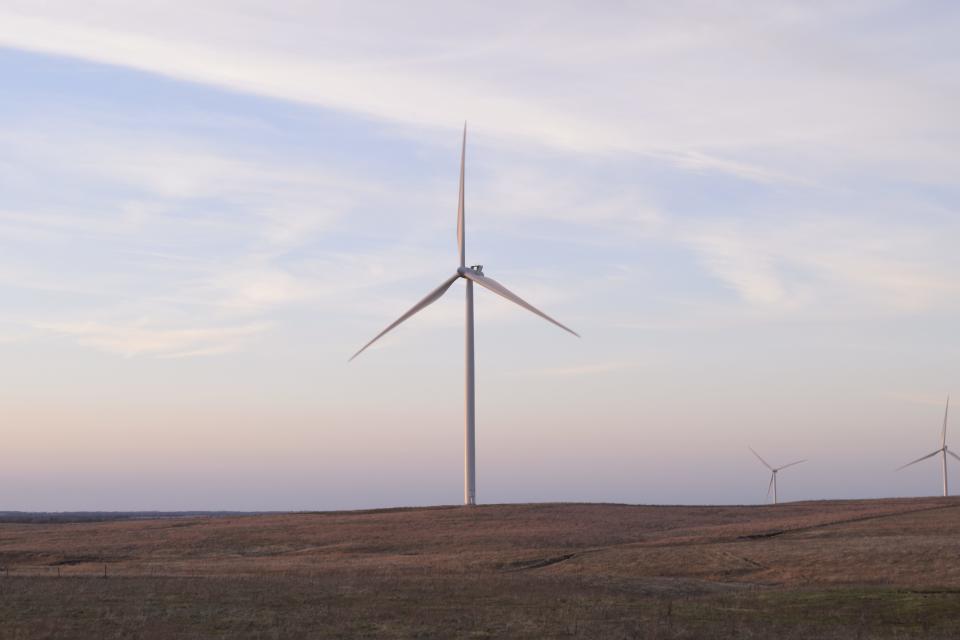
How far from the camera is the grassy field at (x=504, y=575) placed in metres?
28.0

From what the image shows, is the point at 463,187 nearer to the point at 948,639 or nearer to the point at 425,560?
the point at 425,560

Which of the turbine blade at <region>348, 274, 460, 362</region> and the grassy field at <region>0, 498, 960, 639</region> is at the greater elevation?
the turbine blade at <region>348, 274, 460, 362</region>

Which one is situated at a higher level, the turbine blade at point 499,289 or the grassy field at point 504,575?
the turbine blade at point 499,289

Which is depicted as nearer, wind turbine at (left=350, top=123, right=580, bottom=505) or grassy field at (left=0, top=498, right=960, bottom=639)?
grassy field at (left=0, top=498, right=960, bottom=639)

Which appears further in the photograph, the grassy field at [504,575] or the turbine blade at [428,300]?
the turbine blade at [428,300]

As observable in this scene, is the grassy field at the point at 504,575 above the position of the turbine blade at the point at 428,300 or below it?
below

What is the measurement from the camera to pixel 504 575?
41500mm

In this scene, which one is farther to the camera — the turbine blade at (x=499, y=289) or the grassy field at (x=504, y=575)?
the turbine blade at (x=499, y=289)

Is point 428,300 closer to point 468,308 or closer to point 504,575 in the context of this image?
point 468,308

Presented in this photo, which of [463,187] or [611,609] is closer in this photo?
[611,609]

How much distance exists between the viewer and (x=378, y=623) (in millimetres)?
27938

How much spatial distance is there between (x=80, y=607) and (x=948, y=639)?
71.8 ft

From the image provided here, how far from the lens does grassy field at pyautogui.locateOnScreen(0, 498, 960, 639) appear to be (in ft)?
91.7

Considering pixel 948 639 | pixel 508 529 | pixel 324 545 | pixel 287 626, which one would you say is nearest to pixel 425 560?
pixel 324 545
